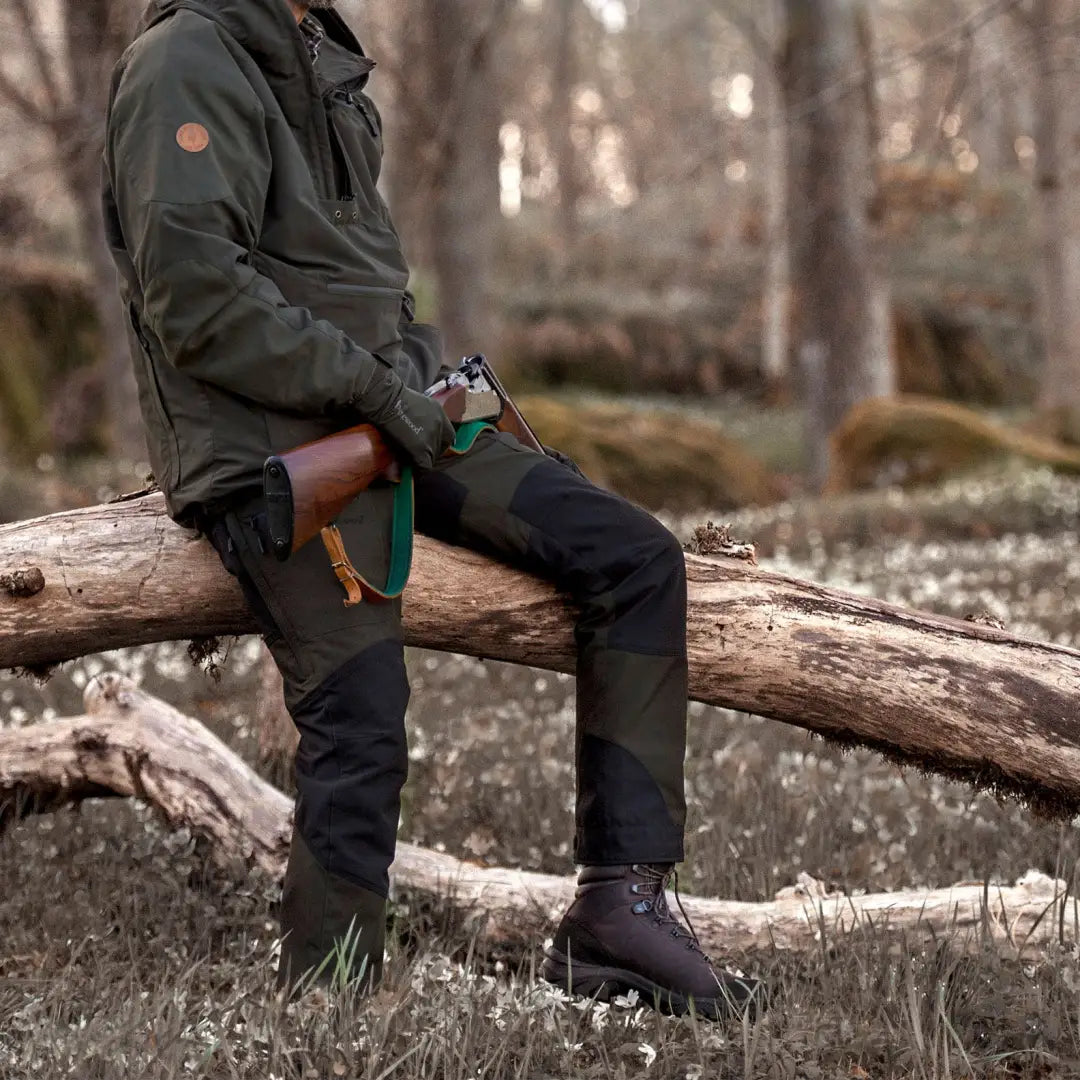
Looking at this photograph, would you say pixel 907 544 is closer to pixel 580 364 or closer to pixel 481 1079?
pixel 481 1079

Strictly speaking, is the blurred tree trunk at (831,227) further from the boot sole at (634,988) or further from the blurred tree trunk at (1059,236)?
the boot sole at (634,988)

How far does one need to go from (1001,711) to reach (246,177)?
7.87 ft

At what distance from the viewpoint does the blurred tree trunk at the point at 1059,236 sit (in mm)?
15180

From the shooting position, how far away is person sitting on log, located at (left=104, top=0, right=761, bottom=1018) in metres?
3.09

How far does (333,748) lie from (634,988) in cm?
95

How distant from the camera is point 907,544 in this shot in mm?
11070

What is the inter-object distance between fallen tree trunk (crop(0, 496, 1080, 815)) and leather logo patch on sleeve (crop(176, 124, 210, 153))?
1.03 metres

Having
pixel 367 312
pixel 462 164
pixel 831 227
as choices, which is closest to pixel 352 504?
pixel 367 312

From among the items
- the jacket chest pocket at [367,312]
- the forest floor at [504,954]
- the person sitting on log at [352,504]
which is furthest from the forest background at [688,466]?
the jacket chest pocket at [367,312]

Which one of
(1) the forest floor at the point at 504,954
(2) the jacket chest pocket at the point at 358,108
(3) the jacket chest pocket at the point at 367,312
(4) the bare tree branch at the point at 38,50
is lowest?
(1) the forest floor at the point at 504,954

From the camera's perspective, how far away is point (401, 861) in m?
4.14

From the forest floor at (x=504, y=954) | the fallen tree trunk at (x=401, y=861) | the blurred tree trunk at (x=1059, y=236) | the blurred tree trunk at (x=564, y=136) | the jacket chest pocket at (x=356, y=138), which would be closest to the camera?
the forest floor at (x=504, y=954)

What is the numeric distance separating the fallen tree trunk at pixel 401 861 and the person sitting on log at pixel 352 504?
1.80 ft

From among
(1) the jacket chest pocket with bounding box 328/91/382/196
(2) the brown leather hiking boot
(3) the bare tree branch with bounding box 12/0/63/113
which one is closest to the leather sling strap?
(1) the jacket chest pocket with bounding box 328/91/382/196
